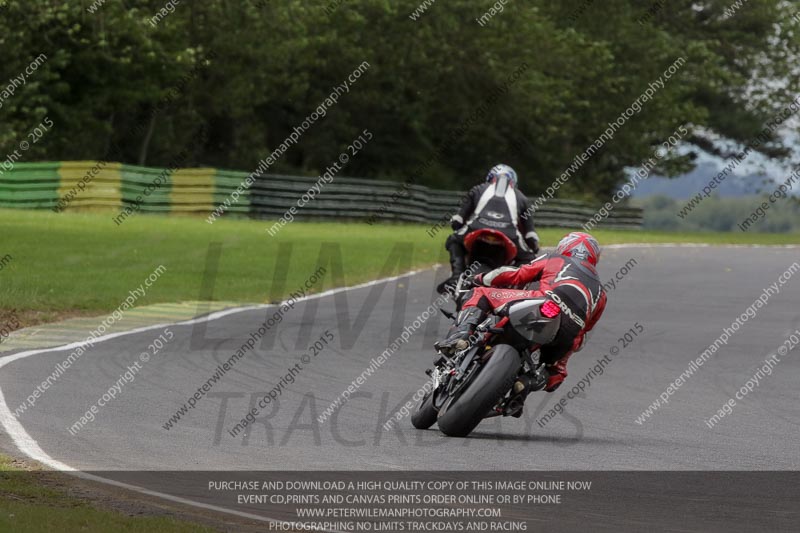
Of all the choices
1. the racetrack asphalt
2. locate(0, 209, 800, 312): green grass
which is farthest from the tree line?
the racetrack asphalt

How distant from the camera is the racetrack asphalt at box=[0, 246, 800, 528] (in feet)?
30.8

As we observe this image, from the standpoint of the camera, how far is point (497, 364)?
941cm

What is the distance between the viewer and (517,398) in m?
9.74

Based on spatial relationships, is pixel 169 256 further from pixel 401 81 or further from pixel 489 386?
pixel 401 81

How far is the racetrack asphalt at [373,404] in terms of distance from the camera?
9.38m

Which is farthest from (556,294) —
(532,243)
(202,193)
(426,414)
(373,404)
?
(202,193)

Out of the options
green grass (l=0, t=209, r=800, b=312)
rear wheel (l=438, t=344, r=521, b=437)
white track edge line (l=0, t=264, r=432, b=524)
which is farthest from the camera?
→ green grass (l=0, t=209, r=800, b=312)

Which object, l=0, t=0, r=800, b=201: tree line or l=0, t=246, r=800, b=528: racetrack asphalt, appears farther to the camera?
l=0, t=0, r=800, b=201: tree line

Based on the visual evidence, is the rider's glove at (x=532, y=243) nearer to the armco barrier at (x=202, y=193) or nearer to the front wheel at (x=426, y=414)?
the front wheel at (x=426, y=414)

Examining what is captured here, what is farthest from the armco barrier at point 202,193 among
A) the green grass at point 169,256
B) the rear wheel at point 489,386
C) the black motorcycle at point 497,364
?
the rear wheel at point 489,386
